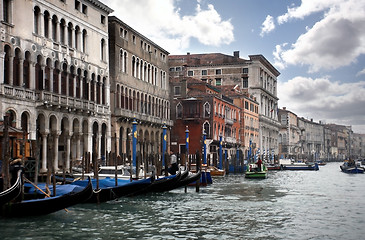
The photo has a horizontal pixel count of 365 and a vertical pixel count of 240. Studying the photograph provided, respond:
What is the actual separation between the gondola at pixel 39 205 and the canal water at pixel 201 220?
7.2 inches

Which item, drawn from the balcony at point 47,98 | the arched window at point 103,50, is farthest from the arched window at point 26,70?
the arched window at point 103,50

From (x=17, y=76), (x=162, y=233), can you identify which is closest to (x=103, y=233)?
(x=162, y=233)

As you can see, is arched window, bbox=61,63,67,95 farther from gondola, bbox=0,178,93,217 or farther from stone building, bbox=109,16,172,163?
gondola, bbox=0,178,93,217

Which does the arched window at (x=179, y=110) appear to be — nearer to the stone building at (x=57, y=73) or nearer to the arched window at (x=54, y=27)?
the stone building at (x=57, y=73)

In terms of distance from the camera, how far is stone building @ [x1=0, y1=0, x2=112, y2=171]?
20.2 meters

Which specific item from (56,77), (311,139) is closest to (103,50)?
(56,77)

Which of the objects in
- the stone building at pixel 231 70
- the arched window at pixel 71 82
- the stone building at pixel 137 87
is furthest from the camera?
the stone building at pixel 231 70

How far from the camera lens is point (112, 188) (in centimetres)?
1566

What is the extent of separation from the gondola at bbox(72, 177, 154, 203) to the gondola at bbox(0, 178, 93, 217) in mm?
2429

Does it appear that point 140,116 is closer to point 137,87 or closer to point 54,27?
point 137,87

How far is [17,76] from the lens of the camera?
20.6 m

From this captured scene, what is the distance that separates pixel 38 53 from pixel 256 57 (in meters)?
38.4

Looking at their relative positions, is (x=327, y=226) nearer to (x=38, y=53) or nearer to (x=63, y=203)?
(x=63, y=203)

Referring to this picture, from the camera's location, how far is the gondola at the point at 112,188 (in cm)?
1518
